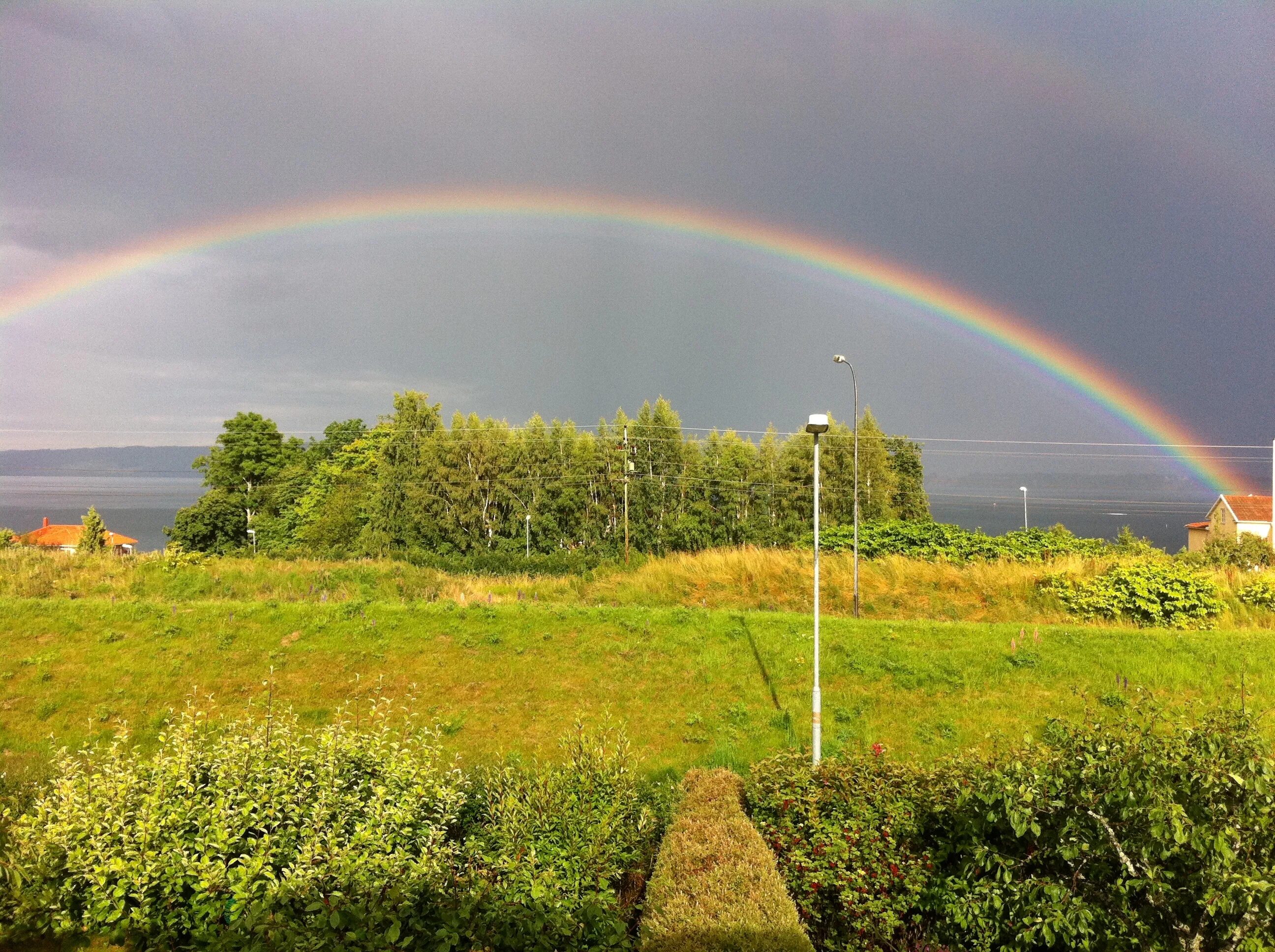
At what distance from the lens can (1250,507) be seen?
2158 inches

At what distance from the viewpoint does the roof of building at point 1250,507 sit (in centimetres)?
5366

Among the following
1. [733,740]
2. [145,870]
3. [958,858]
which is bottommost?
[733,740]

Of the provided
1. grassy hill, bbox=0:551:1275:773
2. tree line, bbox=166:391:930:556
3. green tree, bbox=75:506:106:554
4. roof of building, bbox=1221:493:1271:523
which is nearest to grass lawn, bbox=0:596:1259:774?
grassy hill, bbox=0:551:1275:773

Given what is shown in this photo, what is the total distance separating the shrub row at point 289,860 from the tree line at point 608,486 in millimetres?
38756

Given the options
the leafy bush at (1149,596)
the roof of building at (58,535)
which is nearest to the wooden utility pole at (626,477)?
the leafy bush at (1149,596)

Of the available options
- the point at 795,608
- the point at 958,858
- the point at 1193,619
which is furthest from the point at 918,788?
the point at 1193,619

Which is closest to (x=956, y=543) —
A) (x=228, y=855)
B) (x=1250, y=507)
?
(x=228, y=855)

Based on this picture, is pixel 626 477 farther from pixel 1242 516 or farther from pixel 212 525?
pixel 1242 516

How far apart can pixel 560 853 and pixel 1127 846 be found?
4.74 meters

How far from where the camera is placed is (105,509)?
631 feet

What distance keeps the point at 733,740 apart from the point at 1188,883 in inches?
404

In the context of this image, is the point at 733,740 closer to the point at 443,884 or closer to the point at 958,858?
the point at 958,858

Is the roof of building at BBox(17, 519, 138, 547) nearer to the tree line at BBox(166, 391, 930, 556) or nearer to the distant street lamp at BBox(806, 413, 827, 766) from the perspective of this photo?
the tree line at BBox(166, 391, 930, 556)

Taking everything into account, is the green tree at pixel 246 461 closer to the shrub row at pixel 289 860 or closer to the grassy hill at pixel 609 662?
the grassy hill at pixel 609 662
